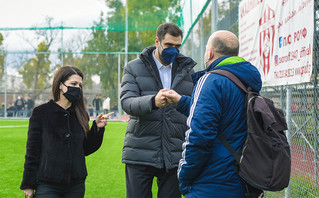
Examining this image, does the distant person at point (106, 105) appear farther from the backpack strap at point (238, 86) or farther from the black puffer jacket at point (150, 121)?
the backpack strap at point (238, 86)

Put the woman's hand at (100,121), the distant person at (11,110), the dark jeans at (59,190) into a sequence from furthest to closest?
1. the distant person at (11,110)
2. the woman's hand at (100,121)
3. the dark jeans at (59,190)

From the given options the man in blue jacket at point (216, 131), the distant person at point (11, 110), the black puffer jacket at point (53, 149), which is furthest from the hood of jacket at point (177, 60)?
the distant person at point (11, 110)

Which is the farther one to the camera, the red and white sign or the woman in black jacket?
the red and white sign

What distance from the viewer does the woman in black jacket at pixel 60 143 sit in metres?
3.11

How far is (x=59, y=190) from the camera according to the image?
10.4ft

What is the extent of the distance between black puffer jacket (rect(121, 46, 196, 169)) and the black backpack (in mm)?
1149

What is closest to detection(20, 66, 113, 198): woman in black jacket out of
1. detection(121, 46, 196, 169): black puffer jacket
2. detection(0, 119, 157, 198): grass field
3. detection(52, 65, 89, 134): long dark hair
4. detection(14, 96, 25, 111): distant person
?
detection(52, 65, 89, 134): long dark hair

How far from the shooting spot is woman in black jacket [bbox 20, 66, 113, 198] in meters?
3.11

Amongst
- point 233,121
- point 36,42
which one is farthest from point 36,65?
point 233,121

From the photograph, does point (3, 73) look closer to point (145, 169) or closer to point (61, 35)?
point (61, 35)

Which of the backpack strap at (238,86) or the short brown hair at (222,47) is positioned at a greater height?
the short brown hair at (222,47)

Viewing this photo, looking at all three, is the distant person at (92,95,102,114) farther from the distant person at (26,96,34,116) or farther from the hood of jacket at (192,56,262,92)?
the hood of jacket at (192,56,262,92)

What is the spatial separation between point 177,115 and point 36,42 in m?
24.5

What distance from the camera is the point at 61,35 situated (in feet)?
83.1
